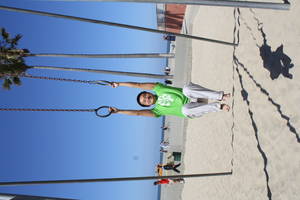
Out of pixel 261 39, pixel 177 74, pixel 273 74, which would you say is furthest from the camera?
pixel 177 74

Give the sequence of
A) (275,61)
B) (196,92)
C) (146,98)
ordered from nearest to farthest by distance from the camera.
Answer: (146,98), (196,92), (275,61)

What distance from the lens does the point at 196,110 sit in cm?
534

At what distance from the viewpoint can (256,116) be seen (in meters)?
5.96

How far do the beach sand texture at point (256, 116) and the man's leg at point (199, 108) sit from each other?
906mm

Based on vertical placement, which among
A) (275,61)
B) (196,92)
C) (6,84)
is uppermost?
(6,84)

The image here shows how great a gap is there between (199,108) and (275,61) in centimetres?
164

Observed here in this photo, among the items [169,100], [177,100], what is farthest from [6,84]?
[177,100]

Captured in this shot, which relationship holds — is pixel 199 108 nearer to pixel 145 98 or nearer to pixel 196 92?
pixel 196 92

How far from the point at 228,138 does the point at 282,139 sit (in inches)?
111

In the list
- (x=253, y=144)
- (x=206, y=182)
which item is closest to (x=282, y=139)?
(x=253, y=144)

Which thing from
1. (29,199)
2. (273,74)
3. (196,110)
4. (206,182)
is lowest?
(29,199)

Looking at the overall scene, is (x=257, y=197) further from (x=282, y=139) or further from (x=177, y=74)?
(x=177, y=74)

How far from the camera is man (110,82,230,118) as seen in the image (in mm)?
5258

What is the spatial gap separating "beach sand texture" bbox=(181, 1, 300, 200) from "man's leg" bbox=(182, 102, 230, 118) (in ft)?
2.97
